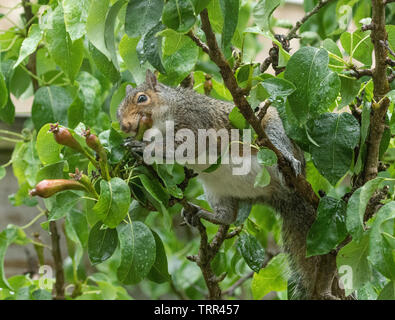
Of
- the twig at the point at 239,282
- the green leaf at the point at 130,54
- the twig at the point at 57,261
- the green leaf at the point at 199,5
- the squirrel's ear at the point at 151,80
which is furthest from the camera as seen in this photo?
the twig at the point at 239,282

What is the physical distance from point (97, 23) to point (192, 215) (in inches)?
25.0

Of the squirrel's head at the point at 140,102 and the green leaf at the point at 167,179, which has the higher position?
the squirrel's head at the point at 140,102

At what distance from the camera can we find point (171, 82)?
1.36 m

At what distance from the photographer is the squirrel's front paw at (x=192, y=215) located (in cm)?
151

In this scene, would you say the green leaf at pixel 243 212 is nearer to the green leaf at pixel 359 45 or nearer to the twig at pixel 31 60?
the green leaf at pixel 359 45

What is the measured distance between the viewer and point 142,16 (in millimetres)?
965

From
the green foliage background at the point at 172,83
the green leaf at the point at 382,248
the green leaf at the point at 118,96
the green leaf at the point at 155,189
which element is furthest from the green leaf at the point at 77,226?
the green leaf at the point at 382,248

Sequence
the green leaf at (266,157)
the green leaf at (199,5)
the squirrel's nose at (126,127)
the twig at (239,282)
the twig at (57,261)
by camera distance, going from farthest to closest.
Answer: the twig at (239,282)
the twig at (57,261)
the squirrel's nose at (126,127)
the green leaf at (266,157)
the green leaf at (199,5)

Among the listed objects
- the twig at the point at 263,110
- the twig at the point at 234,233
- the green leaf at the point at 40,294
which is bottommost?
the green leaf at the point at 40,294

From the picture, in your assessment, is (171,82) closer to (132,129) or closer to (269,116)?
(132,129)

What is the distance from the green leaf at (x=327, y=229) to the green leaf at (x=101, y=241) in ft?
1.26

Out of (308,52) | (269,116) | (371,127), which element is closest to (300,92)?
(308,52)

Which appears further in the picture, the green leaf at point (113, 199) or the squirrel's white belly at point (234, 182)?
the squirrel's white belly at point (234, 182)

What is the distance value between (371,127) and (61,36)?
2.09 feet
